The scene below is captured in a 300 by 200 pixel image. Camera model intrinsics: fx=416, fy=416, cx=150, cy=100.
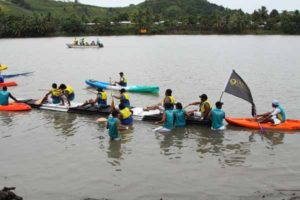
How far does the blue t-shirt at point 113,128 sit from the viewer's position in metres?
16.3

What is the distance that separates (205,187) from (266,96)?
1648 centimetres

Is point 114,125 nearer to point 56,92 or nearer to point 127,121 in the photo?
point 127,121

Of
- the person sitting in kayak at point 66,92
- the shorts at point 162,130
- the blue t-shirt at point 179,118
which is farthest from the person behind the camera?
the person sitting in kayak at point 66,92

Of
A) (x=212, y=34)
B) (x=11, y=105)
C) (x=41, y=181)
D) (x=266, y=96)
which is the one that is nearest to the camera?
(x=41, y=181)

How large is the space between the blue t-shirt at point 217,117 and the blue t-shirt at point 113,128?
13.8 feet

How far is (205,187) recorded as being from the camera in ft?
40.5

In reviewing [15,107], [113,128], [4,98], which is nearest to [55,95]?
[15,107]

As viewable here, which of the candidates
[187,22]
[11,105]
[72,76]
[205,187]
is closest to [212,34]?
[187,22]

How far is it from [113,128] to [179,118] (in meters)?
3.27

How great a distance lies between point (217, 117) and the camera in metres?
17.8

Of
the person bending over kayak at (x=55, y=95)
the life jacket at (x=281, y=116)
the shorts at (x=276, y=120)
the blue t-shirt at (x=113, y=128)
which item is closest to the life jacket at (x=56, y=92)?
the person bending over kayak at (x=55, y=95)

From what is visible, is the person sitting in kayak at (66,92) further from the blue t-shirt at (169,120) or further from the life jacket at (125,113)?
the blue t-shirt at (169,120)

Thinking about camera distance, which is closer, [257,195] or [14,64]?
[257,195]

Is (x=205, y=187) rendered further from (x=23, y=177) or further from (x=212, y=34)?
(x=212, y=34)
